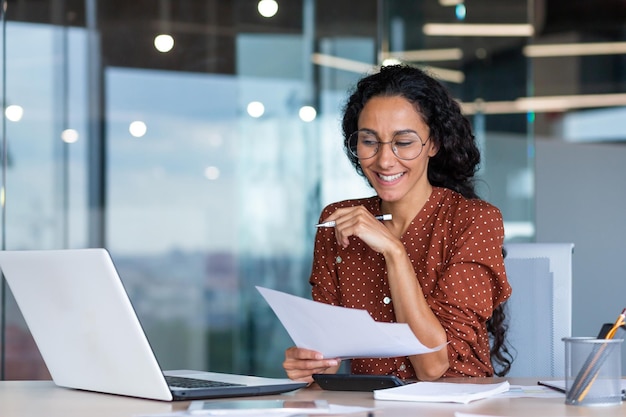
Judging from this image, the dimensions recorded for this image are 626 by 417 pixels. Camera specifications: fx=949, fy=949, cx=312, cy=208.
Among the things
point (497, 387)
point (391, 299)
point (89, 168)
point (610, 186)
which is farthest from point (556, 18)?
point (497, 387)

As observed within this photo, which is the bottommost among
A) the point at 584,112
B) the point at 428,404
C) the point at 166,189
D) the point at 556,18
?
the point at 428,404

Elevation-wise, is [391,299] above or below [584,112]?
below

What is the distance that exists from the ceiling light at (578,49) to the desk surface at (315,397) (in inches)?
144

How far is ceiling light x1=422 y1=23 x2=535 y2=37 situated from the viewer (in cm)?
446

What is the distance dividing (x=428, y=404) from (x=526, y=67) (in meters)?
3.31

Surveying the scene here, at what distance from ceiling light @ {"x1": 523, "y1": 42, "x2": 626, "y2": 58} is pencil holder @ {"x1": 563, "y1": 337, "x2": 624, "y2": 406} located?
364cm

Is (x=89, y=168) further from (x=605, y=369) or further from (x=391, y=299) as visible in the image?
(x=605, y=369)

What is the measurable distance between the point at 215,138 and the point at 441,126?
2.29 m

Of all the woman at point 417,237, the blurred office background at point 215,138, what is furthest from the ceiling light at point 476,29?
the woman at point 417,237

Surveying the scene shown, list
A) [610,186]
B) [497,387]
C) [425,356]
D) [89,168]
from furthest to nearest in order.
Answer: [89,168]
[610,186]
[425,356]
[497,387]

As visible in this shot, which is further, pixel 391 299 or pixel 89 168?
pixel 89 168

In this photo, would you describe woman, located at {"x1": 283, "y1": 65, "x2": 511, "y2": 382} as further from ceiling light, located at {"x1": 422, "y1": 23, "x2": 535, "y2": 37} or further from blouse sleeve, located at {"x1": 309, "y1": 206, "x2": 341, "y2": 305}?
ceiling light, located at {"x1": 422, "y1": 23, "x2": 535, "y2": 37}

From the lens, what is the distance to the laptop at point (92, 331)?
1.40 metres

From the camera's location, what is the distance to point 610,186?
385 cm
